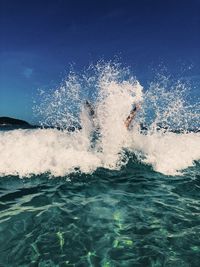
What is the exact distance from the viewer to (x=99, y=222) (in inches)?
311

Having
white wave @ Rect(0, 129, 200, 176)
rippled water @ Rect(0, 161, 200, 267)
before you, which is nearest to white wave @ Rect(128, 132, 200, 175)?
white wave @ Rect(0, 129, 200, 176)

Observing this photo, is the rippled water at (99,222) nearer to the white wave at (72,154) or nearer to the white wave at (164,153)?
the white wave at (72,154)

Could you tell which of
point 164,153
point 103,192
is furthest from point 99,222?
point 164,153

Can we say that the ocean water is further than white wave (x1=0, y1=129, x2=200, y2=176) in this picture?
No

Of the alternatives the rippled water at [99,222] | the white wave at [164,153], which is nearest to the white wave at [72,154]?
the white wave at [164,153]

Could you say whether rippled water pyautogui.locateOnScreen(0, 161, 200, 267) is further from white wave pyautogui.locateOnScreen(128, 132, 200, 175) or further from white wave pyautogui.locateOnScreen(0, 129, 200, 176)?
white wave pyautogui.locateOnScreen(128, 132, 200, 175)

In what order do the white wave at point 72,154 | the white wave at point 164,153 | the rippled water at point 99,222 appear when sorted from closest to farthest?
the rippled water at point 99,222
the white wave at point 72,154
the white wave at point 164,153

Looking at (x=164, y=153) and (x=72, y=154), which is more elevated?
(x=164, y=153)

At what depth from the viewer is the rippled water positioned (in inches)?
247

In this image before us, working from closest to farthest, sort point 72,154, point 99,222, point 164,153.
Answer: point 99,222 → point 72,154 → point 164,153

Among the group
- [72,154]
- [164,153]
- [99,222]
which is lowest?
[99,222]

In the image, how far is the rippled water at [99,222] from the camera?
629cm

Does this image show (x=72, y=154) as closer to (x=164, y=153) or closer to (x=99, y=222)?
(x=164, y=153)

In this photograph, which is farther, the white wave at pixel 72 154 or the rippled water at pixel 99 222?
the white wave at pixel 72 154
